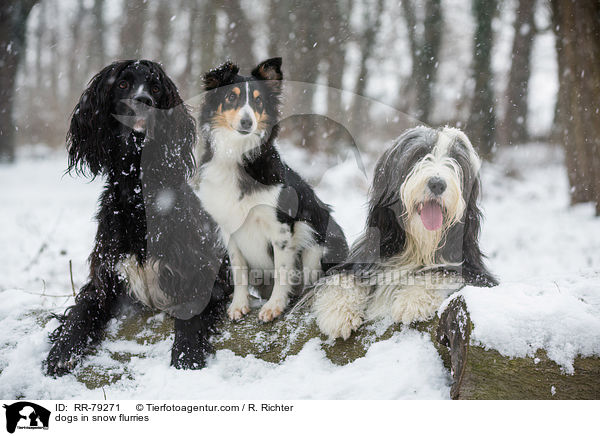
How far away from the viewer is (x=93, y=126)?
2.78 m

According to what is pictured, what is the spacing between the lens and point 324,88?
6.10 meters

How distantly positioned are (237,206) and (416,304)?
4.17 feet

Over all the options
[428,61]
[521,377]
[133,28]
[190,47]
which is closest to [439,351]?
[521,377]

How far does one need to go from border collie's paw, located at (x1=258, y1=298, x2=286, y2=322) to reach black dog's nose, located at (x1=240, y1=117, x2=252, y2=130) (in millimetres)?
1132

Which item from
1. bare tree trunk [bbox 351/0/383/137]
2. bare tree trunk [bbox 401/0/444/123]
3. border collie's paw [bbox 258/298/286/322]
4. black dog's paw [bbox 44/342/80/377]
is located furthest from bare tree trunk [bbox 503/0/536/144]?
black dog's paw [bbox 44/342/80/377]

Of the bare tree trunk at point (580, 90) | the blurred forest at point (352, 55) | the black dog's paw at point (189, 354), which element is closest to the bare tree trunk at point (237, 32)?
the blurred forest at point (352, 55)

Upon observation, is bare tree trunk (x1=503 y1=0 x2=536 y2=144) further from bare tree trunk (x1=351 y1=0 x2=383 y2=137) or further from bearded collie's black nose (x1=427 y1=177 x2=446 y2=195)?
bearded collie's black nose (x1=427 y1=177 x2=446 y2=195)

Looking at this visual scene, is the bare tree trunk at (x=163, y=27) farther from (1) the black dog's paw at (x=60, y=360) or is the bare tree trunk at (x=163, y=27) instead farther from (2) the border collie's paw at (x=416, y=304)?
(2) the border collie's paw at (x=416, y=304)

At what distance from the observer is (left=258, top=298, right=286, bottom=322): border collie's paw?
2936 mm

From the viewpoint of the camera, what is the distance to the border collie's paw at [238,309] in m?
3.02

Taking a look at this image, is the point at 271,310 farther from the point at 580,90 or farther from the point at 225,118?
the point at 580,90

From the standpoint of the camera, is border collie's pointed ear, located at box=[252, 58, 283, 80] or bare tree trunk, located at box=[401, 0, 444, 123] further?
bare tree trunk, located at box=[401, 0, 444, 123]

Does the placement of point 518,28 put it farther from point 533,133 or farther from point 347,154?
point 347,154
